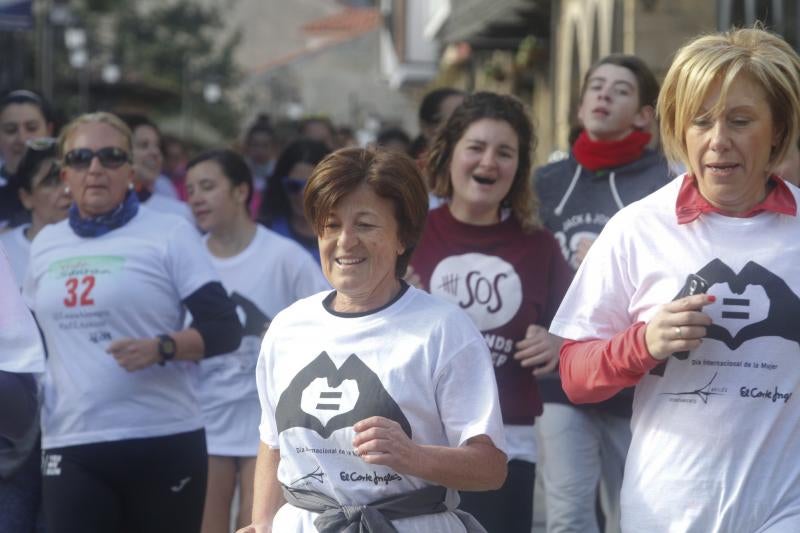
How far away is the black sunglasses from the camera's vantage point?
6.09 meters

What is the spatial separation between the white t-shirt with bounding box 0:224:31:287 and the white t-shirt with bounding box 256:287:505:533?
9.89 feet

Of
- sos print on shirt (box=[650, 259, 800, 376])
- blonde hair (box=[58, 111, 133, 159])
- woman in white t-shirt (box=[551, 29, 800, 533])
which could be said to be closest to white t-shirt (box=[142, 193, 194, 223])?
blonde hair (box=[58, 111, 133, 159])

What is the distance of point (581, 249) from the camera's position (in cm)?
608

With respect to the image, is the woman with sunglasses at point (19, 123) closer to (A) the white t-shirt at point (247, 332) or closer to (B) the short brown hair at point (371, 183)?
(A) the white t-shirt at point (247, 332)

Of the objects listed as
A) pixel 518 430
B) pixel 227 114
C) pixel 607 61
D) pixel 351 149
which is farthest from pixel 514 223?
pixel 227 114

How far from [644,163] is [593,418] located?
107cm

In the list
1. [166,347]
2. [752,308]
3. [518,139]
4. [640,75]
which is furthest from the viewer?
[640,75]

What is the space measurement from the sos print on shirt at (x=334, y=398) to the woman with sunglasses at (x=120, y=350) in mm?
1841

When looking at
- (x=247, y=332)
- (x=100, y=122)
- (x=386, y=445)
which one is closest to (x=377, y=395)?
(x=386, y=445)

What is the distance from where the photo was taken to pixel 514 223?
5.80 m

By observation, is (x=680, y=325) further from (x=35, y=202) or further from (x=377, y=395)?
(x=35, y=202)

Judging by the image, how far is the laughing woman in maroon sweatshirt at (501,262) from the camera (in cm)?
544

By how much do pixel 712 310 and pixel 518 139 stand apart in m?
2.19

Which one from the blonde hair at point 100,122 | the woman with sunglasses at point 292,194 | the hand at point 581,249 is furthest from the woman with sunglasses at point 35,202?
the hand at point 581,249
